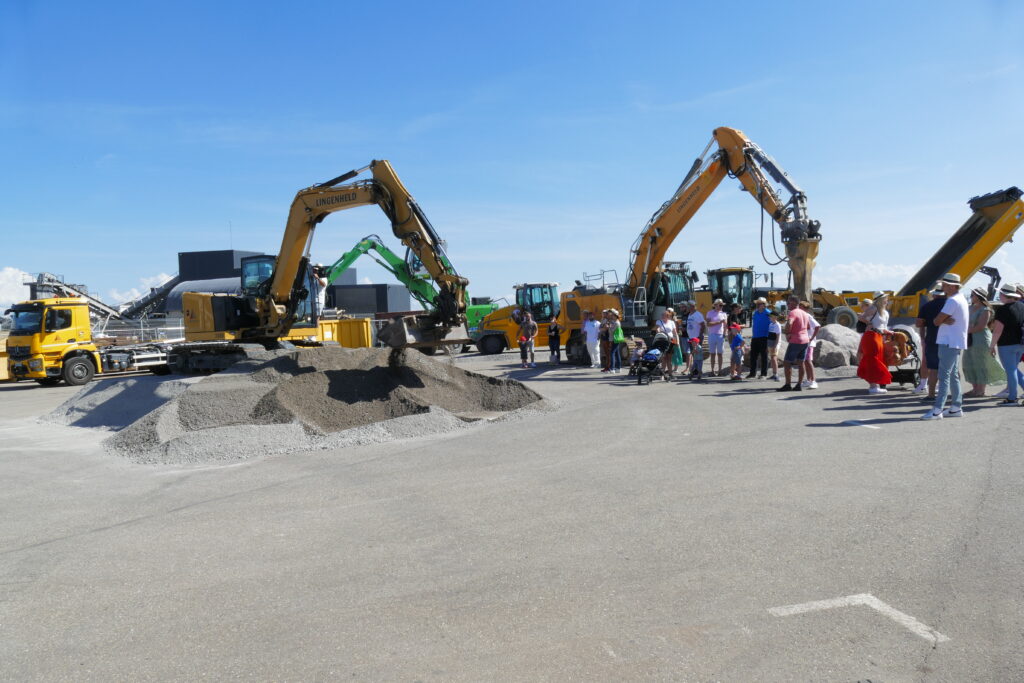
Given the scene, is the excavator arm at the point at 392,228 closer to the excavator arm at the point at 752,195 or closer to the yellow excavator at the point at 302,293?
the yellow excavator at the point at 302,293

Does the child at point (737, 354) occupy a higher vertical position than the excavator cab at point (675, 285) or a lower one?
lower

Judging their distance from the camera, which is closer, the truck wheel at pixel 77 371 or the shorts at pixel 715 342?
the shorts at pixel 715 342

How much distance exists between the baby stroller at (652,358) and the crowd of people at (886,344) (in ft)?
0.41

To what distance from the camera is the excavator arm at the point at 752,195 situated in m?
19.8

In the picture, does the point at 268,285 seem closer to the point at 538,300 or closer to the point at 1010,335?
the point at 538,300

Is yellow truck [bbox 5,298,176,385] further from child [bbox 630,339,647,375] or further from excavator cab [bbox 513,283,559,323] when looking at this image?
child [bbox 630,339,647,375]

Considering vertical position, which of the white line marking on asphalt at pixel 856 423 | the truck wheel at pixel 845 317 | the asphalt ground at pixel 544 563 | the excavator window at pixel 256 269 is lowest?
the asphalt ground at pixel 544 563

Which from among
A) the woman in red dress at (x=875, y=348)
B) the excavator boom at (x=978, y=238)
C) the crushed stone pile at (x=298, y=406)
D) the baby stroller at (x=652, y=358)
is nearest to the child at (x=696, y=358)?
the baby stroller at (x=652, y=358)

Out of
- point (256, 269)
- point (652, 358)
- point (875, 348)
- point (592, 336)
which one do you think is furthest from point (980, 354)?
point (256, 269)

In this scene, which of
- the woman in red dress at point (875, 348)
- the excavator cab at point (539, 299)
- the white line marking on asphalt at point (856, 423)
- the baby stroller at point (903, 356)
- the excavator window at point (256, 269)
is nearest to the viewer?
the white line marking on asphalt at point (856, 423)

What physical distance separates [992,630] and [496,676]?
255cm

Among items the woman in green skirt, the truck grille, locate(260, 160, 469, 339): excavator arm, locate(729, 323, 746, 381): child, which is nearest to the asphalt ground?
the woman in green skirt

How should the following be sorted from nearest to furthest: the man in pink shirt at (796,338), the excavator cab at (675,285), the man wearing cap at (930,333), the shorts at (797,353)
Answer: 1. the man wearing cap at (930,333)
2. the man in pink shirt at (796,338)
3. the shorts at (797,353)
4. the excavator cab at (675,285)

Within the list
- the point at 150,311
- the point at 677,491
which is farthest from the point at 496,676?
the point at 150,311
